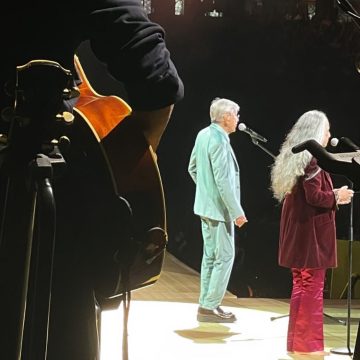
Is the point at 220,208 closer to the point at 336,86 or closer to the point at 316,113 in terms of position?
the point at 316,113

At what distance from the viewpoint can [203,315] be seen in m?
5.71

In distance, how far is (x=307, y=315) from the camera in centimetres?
464

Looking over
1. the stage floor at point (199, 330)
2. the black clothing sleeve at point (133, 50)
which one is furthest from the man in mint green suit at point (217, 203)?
the black clothing sleeve at point (133, 50)

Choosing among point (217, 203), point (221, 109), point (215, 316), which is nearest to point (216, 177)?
point (217, 203)

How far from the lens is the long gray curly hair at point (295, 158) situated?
460 centimetres

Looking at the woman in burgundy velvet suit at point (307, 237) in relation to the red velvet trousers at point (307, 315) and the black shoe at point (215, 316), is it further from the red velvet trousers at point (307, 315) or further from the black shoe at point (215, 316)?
the black shoe at point (215, 316)

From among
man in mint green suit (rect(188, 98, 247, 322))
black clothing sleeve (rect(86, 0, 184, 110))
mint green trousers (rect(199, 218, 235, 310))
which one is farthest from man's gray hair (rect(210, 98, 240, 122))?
black clothing sleeve (rect(86, 0, 184, 110))

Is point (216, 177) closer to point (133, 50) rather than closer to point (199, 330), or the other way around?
point (199, 330)

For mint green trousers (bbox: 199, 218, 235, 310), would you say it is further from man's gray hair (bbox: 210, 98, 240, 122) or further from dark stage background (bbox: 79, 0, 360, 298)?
dark stage background (bbox: 79, 0, 360, 298)

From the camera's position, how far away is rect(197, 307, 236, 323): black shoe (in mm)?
5660

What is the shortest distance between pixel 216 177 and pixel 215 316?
3.21ft

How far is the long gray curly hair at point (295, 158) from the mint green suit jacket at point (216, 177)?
746mm

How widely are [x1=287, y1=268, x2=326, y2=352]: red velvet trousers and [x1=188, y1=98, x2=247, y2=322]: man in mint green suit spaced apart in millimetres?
969

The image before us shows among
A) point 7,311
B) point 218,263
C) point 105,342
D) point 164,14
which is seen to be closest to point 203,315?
point 218,263
